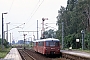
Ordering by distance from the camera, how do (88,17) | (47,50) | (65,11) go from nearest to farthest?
(47,50) < (88,17) < (65,11)

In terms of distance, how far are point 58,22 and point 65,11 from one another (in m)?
5.34

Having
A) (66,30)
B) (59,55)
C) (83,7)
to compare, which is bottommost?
(59,55)

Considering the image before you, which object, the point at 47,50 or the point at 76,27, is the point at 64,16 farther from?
the point at 47,50

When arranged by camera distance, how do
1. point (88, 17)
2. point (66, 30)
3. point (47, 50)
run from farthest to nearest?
1. point (66, 30)
2. point (88, 17)
3. point (47, 50)

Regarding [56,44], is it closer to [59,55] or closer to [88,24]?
[59,55]

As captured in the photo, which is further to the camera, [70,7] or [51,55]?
[70,7]

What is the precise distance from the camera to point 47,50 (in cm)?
4097

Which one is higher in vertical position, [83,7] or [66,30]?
[83,7]

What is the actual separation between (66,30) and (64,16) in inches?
308

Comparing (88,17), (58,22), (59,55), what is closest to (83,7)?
(88,17)

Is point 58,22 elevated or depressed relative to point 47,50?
elevated

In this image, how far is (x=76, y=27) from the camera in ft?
338

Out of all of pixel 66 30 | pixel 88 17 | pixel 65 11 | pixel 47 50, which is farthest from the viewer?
pixel 65 11

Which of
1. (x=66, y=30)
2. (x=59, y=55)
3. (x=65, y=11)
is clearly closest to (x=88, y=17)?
(x=66, y=30)
